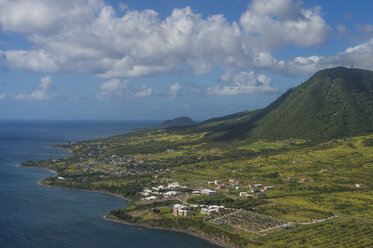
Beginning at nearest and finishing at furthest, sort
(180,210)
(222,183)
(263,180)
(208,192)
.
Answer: (180,210) < (208,192) < (222,183) < (263,180)

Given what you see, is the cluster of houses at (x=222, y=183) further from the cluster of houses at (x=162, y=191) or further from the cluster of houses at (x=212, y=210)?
the cluster of houses at (x=212, y=210)

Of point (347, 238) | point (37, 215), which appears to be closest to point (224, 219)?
point (347, 238)

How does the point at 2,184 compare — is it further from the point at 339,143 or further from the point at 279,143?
the point at 339,143

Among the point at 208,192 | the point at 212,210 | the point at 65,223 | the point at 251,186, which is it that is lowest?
the point at 65,223

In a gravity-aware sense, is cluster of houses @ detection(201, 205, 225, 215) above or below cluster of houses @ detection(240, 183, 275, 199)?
below

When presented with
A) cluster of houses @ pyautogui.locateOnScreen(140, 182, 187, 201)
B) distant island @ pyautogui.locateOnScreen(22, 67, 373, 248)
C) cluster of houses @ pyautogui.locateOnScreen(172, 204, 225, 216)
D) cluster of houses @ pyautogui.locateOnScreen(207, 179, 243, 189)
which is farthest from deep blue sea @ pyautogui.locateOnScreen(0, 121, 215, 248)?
cluster of houses @ pyautogui.locateOnScreen(207, 179, 243, 189)

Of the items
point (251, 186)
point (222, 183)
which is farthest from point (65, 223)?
point (251, 186)

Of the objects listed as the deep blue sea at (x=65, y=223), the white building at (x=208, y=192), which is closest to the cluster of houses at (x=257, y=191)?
the white building at (x=208, y=192)

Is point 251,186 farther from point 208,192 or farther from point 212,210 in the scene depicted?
point 212,210

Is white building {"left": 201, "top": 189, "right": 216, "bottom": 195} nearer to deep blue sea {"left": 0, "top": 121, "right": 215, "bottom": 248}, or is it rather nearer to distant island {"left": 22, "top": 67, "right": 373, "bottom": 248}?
distant island {"left": 22, "top": 67, "right": 373, "bottom": 248}
